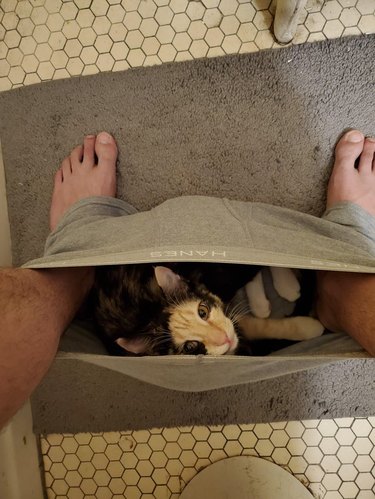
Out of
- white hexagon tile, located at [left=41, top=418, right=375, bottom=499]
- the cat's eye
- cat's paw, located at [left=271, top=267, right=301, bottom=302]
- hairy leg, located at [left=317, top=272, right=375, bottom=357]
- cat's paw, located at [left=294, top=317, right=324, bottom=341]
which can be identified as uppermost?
hairy leg, located at [left=317, top=272, right=375, bottom=357]

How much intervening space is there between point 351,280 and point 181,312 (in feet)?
1.01

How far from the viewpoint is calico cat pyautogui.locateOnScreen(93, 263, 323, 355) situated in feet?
2.90

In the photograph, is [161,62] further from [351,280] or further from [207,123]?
[351,280]

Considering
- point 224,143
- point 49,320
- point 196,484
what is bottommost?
point 196,484

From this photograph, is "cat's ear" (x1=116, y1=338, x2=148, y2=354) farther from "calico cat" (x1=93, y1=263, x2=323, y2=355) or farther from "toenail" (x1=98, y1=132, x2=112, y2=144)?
"toenail" (x1=98, y1=132, x2=112, y2=144)

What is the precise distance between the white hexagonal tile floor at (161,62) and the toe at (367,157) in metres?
0.25

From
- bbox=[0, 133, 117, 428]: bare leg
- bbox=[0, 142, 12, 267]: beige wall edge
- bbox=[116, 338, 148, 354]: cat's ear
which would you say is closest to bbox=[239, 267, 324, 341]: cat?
bbox=[116, 338, 148, 354]: cat's ear

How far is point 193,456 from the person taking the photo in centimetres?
117

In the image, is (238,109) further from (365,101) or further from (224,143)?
(365,101)

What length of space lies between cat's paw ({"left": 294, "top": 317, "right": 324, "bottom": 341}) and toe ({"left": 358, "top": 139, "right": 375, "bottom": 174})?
1.14 ft

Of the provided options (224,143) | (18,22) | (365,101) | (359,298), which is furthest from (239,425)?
(18,22)

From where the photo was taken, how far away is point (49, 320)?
2.48ft

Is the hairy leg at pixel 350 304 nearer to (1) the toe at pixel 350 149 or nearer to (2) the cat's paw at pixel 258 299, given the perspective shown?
(2) the cat's paw at pixel 258 299

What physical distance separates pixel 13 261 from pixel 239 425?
68 cm
